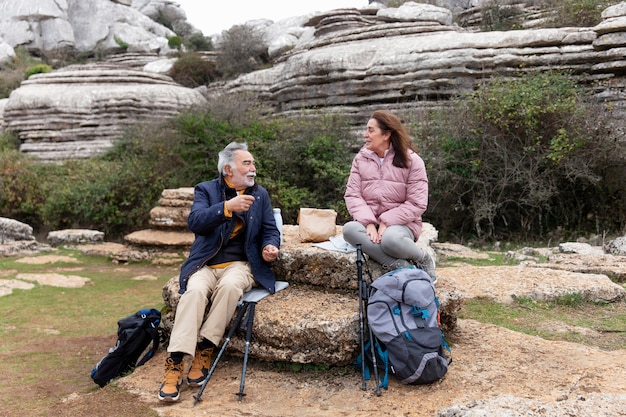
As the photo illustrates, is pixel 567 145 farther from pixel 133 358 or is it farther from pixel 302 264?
pixel 133 358

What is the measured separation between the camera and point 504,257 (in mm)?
8312

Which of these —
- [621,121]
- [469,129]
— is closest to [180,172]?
[469,129]

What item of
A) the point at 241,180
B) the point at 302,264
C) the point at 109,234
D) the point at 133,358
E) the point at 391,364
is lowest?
the point at 109,234

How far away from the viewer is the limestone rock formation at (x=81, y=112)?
56.0ft

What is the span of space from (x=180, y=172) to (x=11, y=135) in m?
9.06

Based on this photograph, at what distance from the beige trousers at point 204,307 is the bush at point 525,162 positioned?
309 inches

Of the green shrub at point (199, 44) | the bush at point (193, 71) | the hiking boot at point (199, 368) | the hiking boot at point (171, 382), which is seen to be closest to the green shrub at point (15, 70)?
the bush at point (193, 71)

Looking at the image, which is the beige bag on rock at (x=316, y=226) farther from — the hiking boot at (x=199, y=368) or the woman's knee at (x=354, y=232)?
the hiking boot at (x=199, y=368)

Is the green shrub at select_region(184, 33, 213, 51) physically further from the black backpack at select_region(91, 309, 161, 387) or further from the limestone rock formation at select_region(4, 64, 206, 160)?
the black backpack at select_region(91, 309, 161, 387)

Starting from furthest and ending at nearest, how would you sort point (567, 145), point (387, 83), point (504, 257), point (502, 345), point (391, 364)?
point (387, 83) < point (567, 145) < point (504, 257) < point (502, 345) < point (391, 364)

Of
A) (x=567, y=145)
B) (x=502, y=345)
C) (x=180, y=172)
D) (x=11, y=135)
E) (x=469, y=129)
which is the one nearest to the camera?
(x=502, y=345)

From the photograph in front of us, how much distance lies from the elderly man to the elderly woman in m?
0.72

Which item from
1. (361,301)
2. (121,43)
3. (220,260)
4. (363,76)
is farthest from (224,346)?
(121,43)

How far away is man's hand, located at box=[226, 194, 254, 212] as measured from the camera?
3857 millimetres
